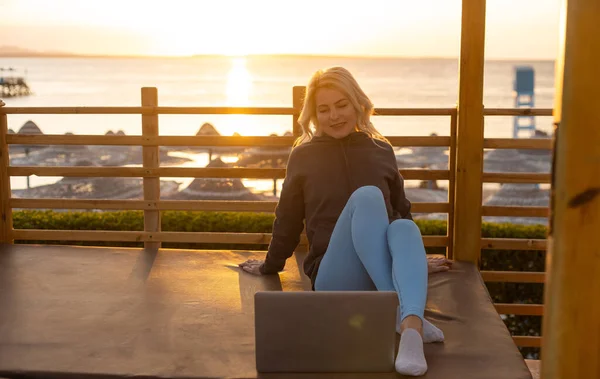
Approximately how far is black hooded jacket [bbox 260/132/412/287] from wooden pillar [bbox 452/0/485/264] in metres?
0.79

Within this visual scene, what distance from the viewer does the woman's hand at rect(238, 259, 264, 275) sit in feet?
10.9

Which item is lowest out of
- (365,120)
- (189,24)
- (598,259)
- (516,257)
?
(516,257)

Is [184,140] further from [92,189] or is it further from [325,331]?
[92,189]

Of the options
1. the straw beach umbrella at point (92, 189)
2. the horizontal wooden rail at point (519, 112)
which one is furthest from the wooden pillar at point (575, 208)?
the straw beach umbrella at point (92, 189)

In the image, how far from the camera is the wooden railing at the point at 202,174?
12.2ft

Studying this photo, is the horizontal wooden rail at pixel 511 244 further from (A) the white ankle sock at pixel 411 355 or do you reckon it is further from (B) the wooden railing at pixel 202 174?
(A) the white ankle sock at pixel 411 355

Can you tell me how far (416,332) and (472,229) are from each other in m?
1.52

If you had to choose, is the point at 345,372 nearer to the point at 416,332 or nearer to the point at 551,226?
the point at 416,332

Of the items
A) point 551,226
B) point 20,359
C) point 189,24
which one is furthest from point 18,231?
point 189,24

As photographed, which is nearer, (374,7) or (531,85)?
(531,85)

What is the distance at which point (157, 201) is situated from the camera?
399 cm

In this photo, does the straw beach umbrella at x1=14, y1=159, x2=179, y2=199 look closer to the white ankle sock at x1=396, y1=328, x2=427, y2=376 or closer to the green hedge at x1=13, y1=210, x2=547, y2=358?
the green hedge at x1=13, y1=210, x2=547, y2=358

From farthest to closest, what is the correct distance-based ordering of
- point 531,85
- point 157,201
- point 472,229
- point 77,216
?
point 531,85
point 77,216
point 157,201
point 472,229

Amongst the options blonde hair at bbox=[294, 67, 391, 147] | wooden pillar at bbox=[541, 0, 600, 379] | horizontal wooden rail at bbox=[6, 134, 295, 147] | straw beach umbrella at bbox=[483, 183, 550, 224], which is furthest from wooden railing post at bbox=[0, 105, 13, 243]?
straw beach umbrella at bbox=[483, 183, 550, 224]
